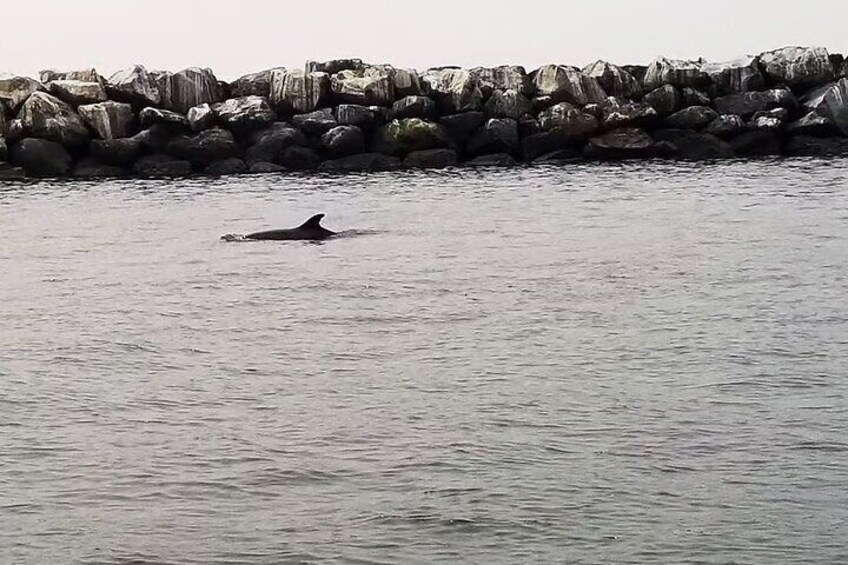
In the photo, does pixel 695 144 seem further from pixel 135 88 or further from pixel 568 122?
pixel 135 88

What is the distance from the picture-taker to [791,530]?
16.9 feet

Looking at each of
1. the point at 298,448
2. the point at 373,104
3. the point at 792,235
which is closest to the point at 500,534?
the point at 298,448

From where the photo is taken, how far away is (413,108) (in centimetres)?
2938

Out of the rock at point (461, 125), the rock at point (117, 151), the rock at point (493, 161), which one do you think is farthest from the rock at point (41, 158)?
the rock at point (493, 161)

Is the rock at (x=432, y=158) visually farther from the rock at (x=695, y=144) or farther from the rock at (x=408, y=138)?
the rock at (x=695, y=144)

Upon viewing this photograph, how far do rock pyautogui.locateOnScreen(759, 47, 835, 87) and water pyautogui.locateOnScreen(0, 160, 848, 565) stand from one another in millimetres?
17634

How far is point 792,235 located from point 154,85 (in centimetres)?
1919

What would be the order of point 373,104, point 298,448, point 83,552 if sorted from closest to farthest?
point 83,552
point 298,448
point 373,104

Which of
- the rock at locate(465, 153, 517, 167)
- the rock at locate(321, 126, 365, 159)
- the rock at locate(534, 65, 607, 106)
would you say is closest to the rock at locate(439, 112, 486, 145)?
the rock at locate(465, 153, 517, 167)

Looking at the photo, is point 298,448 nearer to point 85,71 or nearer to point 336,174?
point 336,174

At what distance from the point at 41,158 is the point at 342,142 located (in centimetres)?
598

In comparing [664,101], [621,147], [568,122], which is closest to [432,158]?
[568,122]

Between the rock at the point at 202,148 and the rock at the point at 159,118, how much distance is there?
14.3 inches

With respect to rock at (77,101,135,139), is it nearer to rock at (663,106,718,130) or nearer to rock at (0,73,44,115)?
rock at (0,73,44,115)
